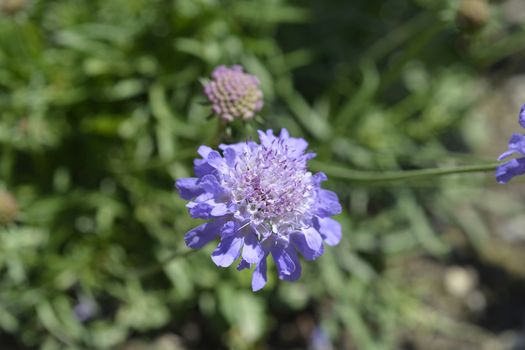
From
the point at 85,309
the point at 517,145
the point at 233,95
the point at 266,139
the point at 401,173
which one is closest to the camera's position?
the point at 517,145

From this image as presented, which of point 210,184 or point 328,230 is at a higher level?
point 328,230

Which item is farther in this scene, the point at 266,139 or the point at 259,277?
the point at 266,139

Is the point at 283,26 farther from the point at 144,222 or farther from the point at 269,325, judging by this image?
the point at 269,325

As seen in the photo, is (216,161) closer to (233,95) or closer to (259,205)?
(259,205)

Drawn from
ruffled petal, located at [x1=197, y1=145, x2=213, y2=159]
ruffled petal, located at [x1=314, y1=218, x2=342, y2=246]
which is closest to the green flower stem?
ruffled petal, located at [x1=314, y1=218, x2=342, y2=246]

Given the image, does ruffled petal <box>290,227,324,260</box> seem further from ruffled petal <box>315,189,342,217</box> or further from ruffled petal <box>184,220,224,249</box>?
ruffled petal <box>184,220,224,249</box>

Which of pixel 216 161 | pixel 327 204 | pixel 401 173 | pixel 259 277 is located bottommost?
pixel 259 277

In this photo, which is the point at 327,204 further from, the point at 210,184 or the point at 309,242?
the point at 210,184

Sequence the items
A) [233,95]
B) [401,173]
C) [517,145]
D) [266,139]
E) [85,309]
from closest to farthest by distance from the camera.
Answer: [517,145] < [266,139] < [233,95] < [401,173] < [85,309]

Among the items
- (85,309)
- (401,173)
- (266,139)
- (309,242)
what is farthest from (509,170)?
(85,309)
